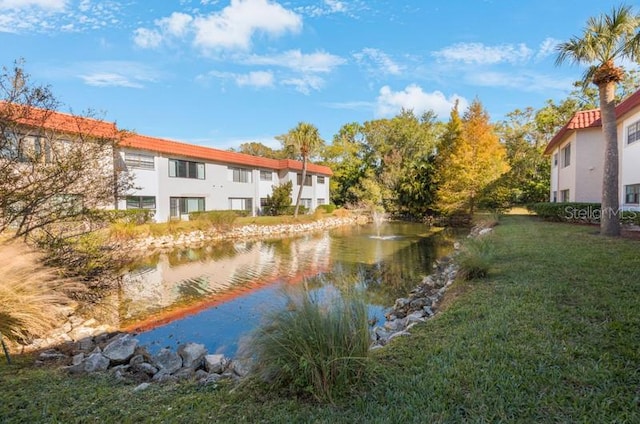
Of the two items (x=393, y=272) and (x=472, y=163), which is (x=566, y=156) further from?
(x=393, y=272)

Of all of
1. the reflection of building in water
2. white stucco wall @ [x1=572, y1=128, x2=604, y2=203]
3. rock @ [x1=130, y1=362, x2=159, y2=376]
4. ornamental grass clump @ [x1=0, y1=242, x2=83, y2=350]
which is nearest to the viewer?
rock @ [x1=130, y1=362, x2=159, y2=376]

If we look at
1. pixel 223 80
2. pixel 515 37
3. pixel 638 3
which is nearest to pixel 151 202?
pixel 223 80

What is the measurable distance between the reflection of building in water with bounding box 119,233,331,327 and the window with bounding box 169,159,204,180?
953cm

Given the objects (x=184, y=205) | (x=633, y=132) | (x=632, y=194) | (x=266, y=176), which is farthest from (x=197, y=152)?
(x=632, y=194)

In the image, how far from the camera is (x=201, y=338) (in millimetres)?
6367

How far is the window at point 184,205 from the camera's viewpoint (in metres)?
22.9

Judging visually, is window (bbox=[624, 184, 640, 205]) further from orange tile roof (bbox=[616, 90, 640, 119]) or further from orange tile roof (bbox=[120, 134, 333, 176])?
orange tile roof (bbox=[120, 134, 333, 176])

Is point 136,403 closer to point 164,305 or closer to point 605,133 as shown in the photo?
point 164,305

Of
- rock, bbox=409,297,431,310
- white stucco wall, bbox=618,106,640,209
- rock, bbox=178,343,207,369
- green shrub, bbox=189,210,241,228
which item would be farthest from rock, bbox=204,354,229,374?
white stucco wall, bbox=618,106,640,209

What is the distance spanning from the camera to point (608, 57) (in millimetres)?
11430

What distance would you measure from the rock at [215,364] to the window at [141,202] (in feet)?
59.2

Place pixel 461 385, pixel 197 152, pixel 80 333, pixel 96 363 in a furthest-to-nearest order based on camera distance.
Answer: pixel 197 152
pixel 80 333
pixel 96 363
pixel 461 385

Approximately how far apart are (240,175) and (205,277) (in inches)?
733

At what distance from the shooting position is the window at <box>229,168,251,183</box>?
28.0m
